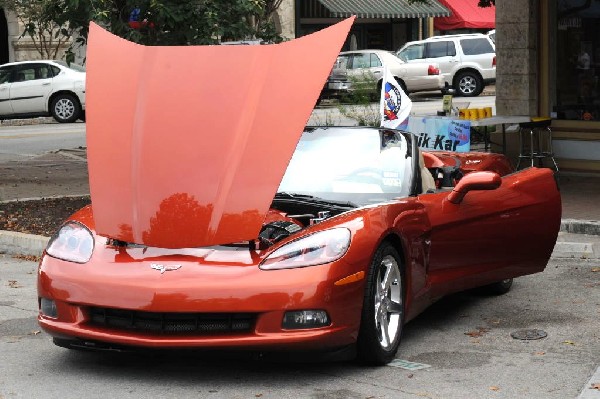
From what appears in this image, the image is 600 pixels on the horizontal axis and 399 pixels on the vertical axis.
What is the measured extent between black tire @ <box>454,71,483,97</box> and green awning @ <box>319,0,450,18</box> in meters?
5.10

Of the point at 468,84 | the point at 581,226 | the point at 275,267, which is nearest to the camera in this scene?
the point at 275,267

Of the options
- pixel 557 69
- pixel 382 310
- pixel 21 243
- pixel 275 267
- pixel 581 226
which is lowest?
pixel 581 226

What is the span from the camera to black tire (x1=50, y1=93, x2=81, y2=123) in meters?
28.8

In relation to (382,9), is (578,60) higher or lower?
lower

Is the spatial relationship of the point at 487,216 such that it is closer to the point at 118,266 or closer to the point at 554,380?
the point at 554,380

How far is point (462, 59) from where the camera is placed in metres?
36.4

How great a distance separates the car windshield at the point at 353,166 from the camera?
746cm

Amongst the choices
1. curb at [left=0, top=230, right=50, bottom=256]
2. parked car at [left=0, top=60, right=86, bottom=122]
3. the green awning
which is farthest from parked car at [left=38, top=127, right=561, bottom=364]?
the green awning

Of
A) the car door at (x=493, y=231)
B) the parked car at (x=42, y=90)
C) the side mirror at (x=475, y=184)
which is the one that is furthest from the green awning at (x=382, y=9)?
the side mirror at (x=475, y=184)

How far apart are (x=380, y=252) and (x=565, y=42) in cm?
1025

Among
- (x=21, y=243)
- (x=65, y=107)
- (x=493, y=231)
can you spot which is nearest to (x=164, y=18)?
(x=21, y=243)

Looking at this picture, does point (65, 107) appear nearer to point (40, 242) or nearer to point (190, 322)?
point (40, 242)

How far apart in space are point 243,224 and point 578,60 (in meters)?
10.5

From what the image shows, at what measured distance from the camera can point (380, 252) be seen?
6535 millimetres
